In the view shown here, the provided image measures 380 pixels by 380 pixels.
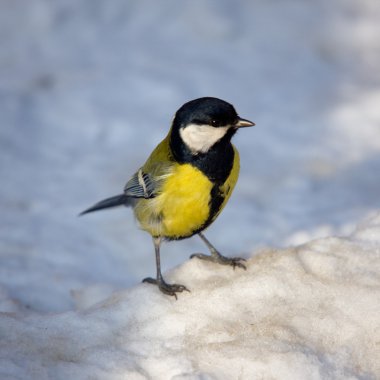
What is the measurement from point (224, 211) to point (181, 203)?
2208mm

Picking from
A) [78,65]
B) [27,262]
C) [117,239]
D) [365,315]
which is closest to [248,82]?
[78,65]

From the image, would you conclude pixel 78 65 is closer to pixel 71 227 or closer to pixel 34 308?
pixel 71 227

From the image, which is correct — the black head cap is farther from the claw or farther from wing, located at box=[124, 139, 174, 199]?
the claw


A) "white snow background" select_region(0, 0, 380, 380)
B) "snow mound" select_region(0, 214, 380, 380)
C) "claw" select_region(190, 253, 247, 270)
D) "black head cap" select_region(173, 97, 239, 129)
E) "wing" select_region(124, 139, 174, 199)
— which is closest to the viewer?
"snow mound" select_region(0, 214, 380, 380)

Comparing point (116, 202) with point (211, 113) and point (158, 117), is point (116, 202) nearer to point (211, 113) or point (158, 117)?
point (211, 113)

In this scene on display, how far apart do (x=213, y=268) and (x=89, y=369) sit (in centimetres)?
93

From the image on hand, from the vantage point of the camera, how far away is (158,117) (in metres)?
6.19

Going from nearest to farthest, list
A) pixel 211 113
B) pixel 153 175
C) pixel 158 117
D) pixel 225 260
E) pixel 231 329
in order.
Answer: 1. pixel 231 329
2. pixel 211 113
3. pixel 153 175
4. pixel 225 260
5. pixel 158 117

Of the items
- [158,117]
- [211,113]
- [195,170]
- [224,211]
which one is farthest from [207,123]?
[158,117]

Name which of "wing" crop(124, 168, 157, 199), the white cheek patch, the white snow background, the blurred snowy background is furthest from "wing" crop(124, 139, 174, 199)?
the blurred snowy background

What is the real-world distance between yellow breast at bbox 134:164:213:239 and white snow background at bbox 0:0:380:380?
24cm

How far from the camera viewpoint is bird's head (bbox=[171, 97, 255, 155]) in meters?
2.95

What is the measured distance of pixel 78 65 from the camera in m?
6.84

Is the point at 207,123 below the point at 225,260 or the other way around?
the other way around
